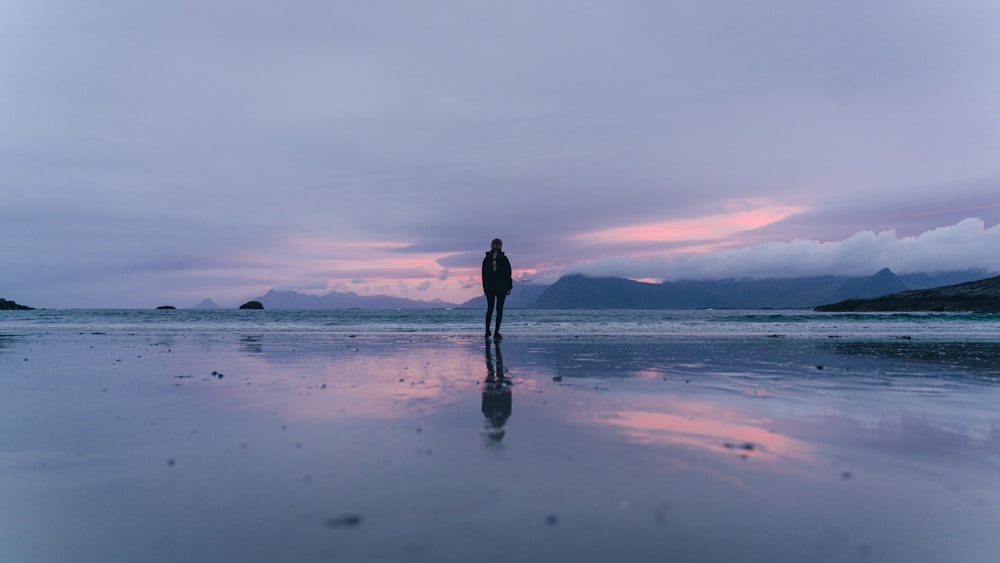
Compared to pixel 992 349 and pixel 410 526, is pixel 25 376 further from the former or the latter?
pixel 992 349

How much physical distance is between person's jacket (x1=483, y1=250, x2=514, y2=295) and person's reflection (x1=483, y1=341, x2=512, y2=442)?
20.1 feet

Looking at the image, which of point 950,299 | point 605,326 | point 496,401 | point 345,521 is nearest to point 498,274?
point 496,401

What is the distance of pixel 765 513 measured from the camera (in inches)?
107

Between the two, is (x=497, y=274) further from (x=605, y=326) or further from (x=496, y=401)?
(x=605, y=326)

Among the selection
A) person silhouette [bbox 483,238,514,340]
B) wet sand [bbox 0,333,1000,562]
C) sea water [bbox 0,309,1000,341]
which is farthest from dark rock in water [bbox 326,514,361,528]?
sea water [bbox 0,309,1000,341]

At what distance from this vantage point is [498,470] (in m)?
3.35

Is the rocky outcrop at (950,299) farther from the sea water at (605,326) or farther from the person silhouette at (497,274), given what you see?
the person silhouette at (497,274)

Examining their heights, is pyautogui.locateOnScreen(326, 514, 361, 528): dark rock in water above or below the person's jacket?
below

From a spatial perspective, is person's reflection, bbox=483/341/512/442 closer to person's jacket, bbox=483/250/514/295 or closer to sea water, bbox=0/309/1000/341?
person's jacket, bbox=483/250/514/295

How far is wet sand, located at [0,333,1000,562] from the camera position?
2.41 metres

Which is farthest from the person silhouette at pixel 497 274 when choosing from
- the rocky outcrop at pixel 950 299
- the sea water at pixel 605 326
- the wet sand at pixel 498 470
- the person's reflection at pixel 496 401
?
the rocky outcrop at pixel 950 299

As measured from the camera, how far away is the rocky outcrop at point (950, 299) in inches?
2280

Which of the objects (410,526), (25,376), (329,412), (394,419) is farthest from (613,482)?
(25,376)

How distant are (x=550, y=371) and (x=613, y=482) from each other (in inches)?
203
